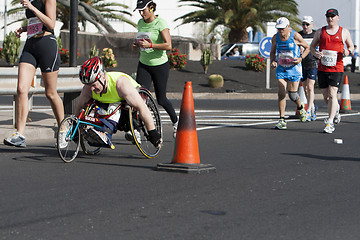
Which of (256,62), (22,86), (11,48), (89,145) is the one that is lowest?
(89,145)

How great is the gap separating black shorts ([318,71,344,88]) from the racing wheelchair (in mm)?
4323

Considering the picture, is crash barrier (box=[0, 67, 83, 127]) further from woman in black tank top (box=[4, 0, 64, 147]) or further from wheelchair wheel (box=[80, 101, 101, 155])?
wheelchair wheel (box=[80, 101, 101, 155])

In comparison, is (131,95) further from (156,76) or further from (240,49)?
(240,49)

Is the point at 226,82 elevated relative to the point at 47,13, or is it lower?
lower

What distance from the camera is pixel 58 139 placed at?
7.54 m

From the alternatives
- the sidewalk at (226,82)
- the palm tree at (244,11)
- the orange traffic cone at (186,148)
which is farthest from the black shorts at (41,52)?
the palm tree at (244,11)

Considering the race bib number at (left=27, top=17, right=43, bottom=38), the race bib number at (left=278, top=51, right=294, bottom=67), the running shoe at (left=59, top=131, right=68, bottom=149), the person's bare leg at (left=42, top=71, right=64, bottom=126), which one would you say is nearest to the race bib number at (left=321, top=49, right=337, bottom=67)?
the race bib number at (left=278, top=51, right=294, bottom=67)

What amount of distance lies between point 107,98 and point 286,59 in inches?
209

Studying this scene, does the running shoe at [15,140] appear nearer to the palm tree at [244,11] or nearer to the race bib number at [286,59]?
the race bib number at [286,59]

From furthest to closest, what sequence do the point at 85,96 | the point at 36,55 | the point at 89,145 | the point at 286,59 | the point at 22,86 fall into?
1. the point at 286,59
2. the point at 36,55
3. the point at 22,86
4. the point at 89,145
5. the point at 85,96

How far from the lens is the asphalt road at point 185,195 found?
4770 millimetres

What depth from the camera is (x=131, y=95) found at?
7859 mm

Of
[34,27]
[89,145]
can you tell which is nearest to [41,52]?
[34,27]

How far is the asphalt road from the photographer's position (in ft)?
15.6
